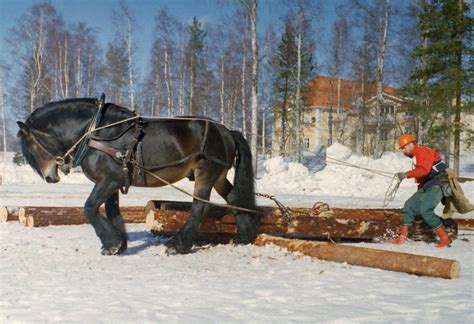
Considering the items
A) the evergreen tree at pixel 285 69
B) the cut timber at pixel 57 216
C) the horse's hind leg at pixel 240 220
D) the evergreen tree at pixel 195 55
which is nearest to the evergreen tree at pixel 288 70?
the evergreen tree at pixel 285 69

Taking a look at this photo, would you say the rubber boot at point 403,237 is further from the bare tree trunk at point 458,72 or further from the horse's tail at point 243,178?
the bare tree trunk at point 458,72

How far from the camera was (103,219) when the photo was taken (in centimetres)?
629

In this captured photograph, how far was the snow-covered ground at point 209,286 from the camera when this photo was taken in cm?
360

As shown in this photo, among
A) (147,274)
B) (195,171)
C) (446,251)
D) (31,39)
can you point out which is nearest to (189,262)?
(147,274)

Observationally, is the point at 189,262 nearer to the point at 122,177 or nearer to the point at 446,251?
the point at 122,177

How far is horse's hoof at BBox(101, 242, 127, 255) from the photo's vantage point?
6.20 metres

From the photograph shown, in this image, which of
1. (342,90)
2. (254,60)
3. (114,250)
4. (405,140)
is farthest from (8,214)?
(342,90)

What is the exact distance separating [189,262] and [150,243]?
1671 millimetres

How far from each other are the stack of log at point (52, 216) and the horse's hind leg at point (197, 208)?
3.22m

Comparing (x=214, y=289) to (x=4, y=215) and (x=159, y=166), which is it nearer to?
(x=159, y=166)

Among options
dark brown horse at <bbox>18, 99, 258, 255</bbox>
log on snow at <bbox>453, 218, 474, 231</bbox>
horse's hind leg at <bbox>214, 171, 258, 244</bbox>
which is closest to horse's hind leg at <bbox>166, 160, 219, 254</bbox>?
dark brown horse at <bbox>18, 99, 258, 255</bbox>

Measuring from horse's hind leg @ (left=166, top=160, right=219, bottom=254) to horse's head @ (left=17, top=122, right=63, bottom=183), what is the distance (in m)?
1.81

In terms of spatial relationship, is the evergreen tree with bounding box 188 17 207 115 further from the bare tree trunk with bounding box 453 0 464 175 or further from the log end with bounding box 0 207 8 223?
the log end with bounding box 0 207 8 223

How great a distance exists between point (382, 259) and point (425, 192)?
→ 249 centimetres
